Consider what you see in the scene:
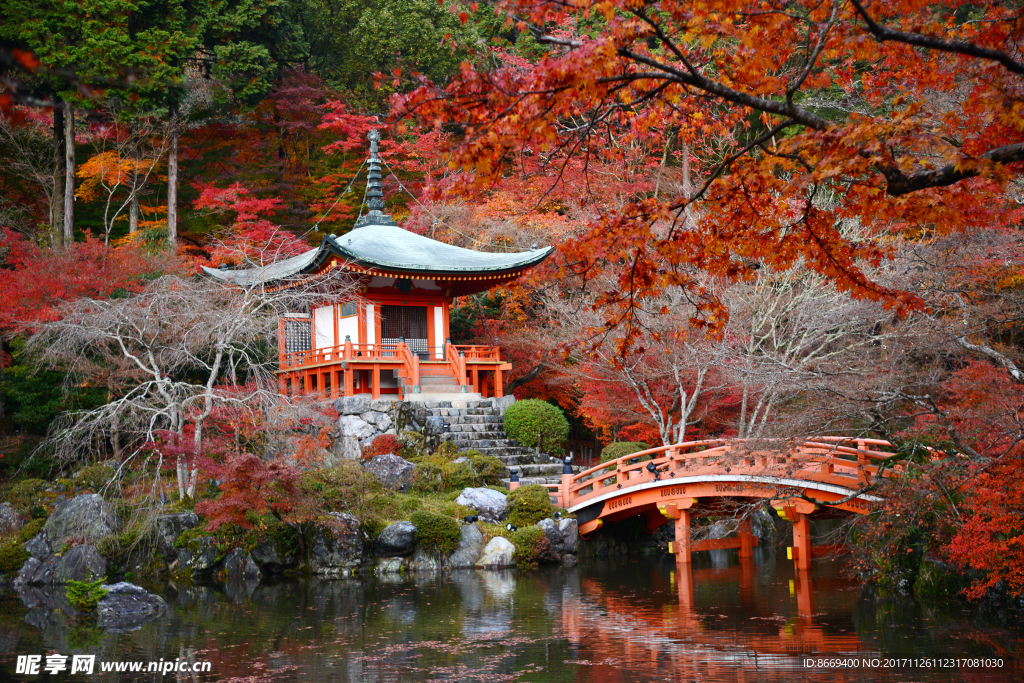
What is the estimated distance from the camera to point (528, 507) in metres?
15.1

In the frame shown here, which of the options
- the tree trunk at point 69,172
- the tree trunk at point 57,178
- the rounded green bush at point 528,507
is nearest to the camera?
the rounded green bush at point 528,507

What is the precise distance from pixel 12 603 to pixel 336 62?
2361 centimetres

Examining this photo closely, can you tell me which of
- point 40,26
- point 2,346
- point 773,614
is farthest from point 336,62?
point 773,614

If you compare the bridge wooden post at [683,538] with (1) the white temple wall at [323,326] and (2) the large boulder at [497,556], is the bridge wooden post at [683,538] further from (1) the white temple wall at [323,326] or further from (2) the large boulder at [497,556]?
(1) the white temple wall at [323,326]

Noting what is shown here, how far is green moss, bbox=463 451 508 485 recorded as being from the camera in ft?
53.8

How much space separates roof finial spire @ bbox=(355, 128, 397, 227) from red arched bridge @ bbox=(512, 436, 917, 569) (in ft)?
31.8

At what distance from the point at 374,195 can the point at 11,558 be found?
1273 cm

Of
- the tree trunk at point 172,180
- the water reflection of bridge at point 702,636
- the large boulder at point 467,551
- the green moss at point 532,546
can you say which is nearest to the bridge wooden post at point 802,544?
the water reflection of bridge at point 702,636

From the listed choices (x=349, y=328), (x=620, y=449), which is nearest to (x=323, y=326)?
(x=349, y=328)

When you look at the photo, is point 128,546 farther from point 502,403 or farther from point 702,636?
point 702,636

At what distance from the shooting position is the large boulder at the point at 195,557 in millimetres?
13703

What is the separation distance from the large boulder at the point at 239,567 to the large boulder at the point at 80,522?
183cm

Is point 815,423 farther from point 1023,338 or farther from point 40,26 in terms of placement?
point 40,26

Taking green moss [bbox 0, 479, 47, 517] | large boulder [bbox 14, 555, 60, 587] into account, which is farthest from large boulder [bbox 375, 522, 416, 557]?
green moss [bbox 0, 479, 47, 517]
